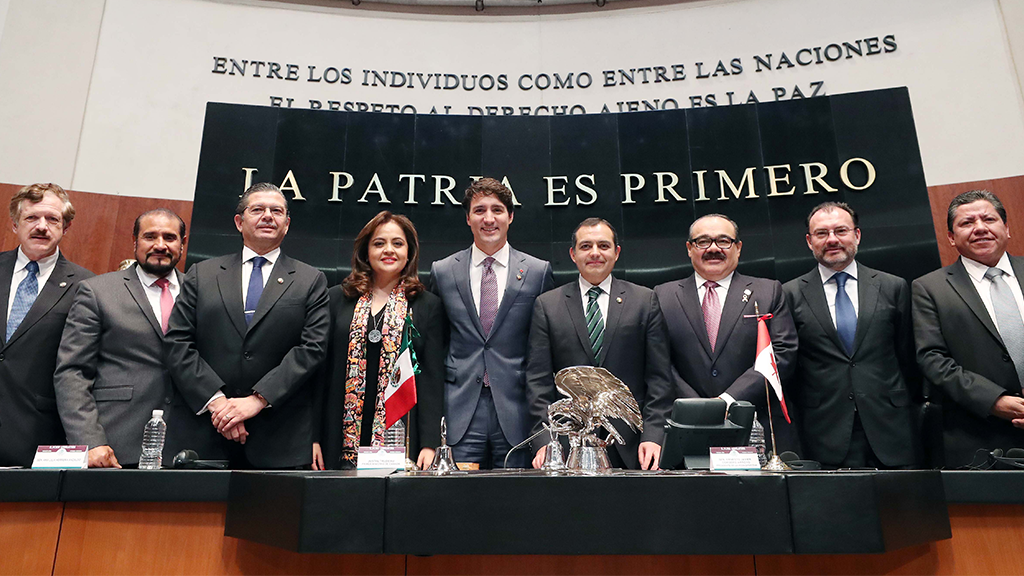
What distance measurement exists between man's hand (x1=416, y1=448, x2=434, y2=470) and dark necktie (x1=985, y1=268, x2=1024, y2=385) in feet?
8.25

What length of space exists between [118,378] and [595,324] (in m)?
2.09

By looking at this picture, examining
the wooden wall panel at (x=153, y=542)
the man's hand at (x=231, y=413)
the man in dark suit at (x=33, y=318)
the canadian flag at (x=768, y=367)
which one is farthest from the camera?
the man in dark suit at (x=33, y=318)

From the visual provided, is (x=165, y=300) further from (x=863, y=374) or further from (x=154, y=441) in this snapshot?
(x=863, y=374)

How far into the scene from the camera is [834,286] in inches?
128

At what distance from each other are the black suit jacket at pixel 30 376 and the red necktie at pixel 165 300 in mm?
397

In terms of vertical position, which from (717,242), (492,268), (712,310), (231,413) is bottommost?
(231,413)

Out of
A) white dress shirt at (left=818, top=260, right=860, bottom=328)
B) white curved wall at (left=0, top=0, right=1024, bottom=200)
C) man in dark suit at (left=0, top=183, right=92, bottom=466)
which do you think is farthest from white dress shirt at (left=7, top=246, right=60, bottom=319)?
white dress shirt at (left=818, top=260, right=860, bottom=328)

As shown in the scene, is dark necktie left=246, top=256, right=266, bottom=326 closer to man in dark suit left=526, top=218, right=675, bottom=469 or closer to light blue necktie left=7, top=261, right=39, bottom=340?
light blue necktie left=7, top=261, right=39, bottom=340

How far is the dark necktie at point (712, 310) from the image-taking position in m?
3.07

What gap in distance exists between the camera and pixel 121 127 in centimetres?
532

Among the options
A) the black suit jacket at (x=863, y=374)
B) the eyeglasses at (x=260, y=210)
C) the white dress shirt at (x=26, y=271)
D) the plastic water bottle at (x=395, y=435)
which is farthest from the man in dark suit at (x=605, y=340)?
the white dress shirt at (x=26, y=271)

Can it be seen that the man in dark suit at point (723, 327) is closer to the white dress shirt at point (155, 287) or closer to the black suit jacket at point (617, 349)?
the black suit jacket at point (617, 349)

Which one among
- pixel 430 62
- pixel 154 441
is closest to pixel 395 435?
pixel 154 441

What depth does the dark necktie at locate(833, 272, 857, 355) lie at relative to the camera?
308 cm
